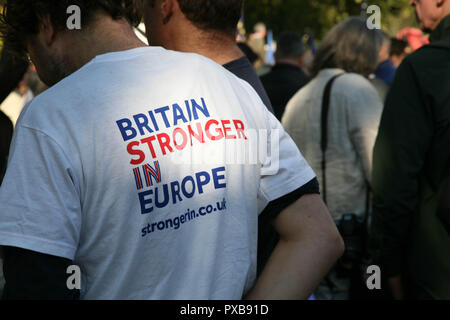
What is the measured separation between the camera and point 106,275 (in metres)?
1.30

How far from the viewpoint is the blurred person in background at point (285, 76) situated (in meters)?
5.72

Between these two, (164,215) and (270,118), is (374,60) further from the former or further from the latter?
(164,215)

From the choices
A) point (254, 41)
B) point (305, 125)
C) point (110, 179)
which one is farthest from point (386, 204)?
point (254, 41)

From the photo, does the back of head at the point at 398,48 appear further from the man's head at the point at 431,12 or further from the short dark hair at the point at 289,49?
the man's head at the point at 431,12

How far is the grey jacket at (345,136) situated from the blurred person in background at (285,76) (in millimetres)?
1580

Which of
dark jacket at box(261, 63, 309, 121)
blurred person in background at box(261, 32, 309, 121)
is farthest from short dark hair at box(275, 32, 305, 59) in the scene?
dark jacket at box(261, 63, 309, 121)

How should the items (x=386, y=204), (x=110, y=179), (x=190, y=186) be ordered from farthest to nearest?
1. (x=386, y=204)
2. (x=190, y=186)
3. (x=110, y=179)

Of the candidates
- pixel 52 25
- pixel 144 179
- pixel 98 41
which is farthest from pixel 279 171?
pixel 52 25

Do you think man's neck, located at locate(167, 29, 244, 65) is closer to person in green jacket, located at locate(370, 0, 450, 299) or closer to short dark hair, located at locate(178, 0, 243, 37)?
short dark hair, located at locate(178, 0, 243, 37)

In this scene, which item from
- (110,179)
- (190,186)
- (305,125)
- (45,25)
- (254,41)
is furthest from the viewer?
(254,41)

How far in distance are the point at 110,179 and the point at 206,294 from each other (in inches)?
14.3

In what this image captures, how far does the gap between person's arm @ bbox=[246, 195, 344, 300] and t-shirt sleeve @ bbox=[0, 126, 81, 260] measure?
0.49m

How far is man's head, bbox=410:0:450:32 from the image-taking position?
2.82m
